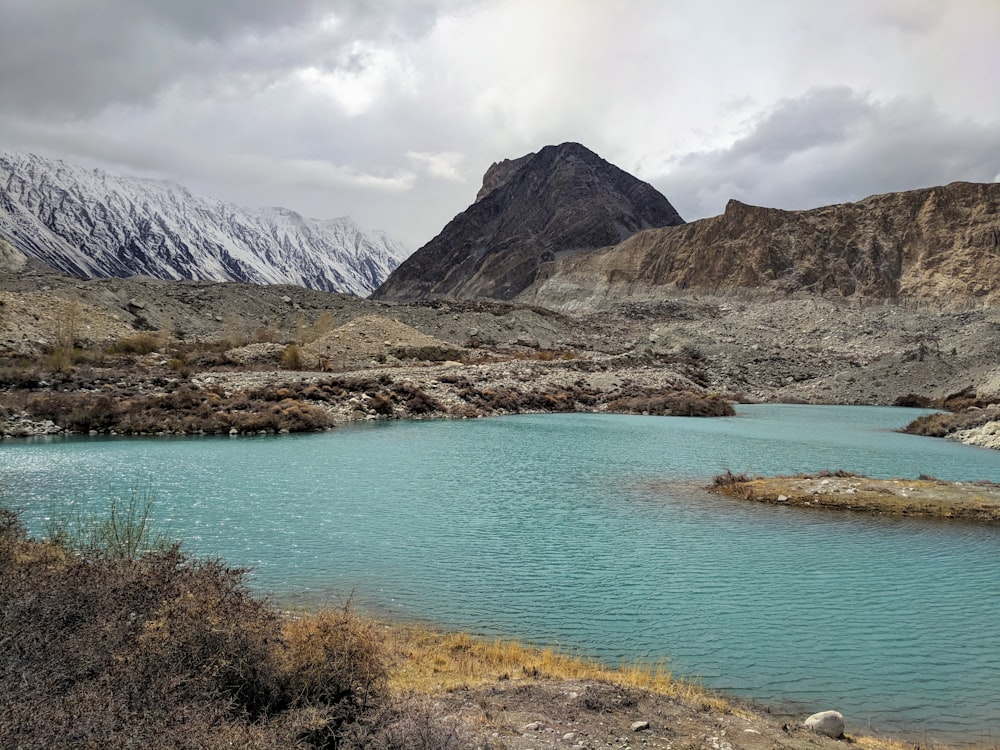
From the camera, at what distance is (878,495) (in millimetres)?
16359

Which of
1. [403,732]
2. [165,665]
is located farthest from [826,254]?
[165,665]

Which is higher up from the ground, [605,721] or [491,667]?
[605,721]

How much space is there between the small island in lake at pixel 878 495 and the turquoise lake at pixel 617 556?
0.77 m

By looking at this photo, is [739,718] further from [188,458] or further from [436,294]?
[436,294]

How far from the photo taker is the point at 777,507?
16.2m

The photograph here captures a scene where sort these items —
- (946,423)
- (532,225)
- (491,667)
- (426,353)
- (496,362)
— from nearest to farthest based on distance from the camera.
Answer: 1. (491,667)
2. (946,423)
3. (496,362)
4. (426,353)
5. (532,225)

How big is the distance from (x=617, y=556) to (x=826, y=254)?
106303mm

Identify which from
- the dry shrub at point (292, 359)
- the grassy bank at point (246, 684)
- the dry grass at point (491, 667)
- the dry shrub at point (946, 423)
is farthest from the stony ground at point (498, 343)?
the grassy bank at point (246, 684)

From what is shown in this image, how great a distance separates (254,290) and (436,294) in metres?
97.2

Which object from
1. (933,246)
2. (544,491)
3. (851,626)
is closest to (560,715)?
(851,626)

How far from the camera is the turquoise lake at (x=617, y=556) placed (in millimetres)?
7531

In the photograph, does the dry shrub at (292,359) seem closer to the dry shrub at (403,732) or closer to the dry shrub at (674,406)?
the dry shrub at (674,406)

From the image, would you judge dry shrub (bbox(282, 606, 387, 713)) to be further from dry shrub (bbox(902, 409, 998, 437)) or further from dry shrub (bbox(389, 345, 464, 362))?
dry shrub (bbox(389, 345, 464, 362))

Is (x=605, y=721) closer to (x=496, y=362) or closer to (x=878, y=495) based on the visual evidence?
(x=878, y=495)
